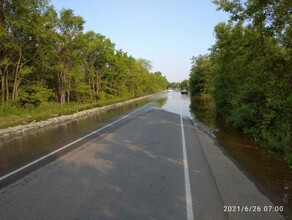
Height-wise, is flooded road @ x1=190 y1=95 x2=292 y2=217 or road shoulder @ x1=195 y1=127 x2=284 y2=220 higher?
road shoulder @ x1=195 y1=127 x2=284 y2=220

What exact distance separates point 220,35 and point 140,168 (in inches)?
838

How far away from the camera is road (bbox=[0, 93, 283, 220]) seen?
4973mm

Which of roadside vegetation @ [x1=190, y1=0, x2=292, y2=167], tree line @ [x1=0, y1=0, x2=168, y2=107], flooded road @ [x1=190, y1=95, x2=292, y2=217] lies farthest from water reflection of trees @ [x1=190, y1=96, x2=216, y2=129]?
tree line @ [x1=0, y1=0, x2=168, y2=107]

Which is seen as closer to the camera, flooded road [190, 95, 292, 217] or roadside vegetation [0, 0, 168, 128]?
flooded road [190, 95, 292, 217]

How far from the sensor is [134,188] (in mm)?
6148

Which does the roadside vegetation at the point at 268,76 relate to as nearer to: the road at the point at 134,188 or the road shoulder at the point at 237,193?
the road shoulder at the point at 237,193

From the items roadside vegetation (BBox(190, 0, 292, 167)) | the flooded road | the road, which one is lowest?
the flooded road

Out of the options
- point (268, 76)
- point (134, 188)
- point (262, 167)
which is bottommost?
point (262, 167)
